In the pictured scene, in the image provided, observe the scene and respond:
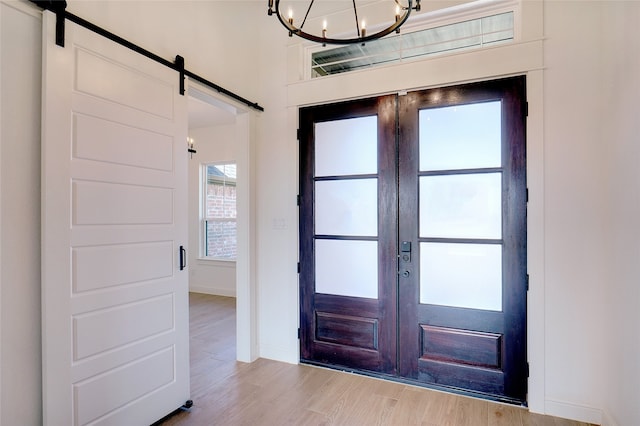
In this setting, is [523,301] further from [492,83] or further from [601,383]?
[492,83]

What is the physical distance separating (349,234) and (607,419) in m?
2.23

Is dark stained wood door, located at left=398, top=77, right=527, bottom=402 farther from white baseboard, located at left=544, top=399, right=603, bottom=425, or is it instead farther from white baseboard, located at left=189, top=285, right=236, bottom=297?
white baseboard, located at left=189, top=285, right=236, bottom=297

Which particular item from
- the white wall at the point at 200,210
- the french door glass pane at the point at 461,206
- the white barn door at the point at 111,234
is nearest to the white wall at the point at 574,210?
the french door glass pane at the point at 461,206

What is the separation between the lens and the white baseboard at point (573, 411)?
7.82 feet

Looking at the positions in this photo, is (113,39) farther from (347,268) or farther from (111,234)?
(347,268)

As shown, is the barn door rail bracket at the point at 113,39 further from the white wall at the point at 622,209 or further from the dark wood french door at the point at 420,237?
the white wall at the point at 622,209

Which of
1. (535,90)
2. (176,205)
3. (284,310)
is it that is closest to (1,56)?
(176,205)

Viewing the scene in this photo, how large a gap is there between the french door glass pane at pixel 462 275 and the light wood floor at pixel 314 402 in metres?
0.77

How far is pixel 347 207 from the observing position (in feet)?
10.5

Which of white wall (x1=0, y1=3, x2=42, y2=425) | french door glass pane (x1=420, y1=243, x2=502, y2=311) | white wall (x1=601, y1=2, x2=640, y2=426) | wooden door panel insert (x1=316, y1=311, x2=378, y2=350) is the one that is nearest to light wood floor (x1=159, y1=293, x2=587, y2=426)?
wooden door panel insert (x1=316, y1=311, x2=378, y2=350)

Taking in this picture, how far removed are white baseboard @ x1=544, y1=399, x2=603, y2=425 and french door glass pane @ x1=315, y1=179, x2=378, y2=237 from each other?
181 centimetres

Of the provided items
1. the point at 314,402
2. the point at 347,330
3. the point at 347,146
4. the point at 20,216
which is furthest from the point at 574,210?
the point at 20,216

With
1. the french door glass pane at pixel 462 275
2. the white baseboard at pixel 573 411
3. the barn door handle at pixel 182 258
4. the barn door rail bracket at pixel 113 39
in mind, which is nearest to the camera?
the barn door rail bracket at pixel 113 39

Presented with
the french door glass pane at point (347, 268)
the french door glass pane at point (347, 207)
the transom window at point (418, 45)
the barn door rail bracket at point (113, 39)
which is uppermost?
the transom window at point (418, 45)
